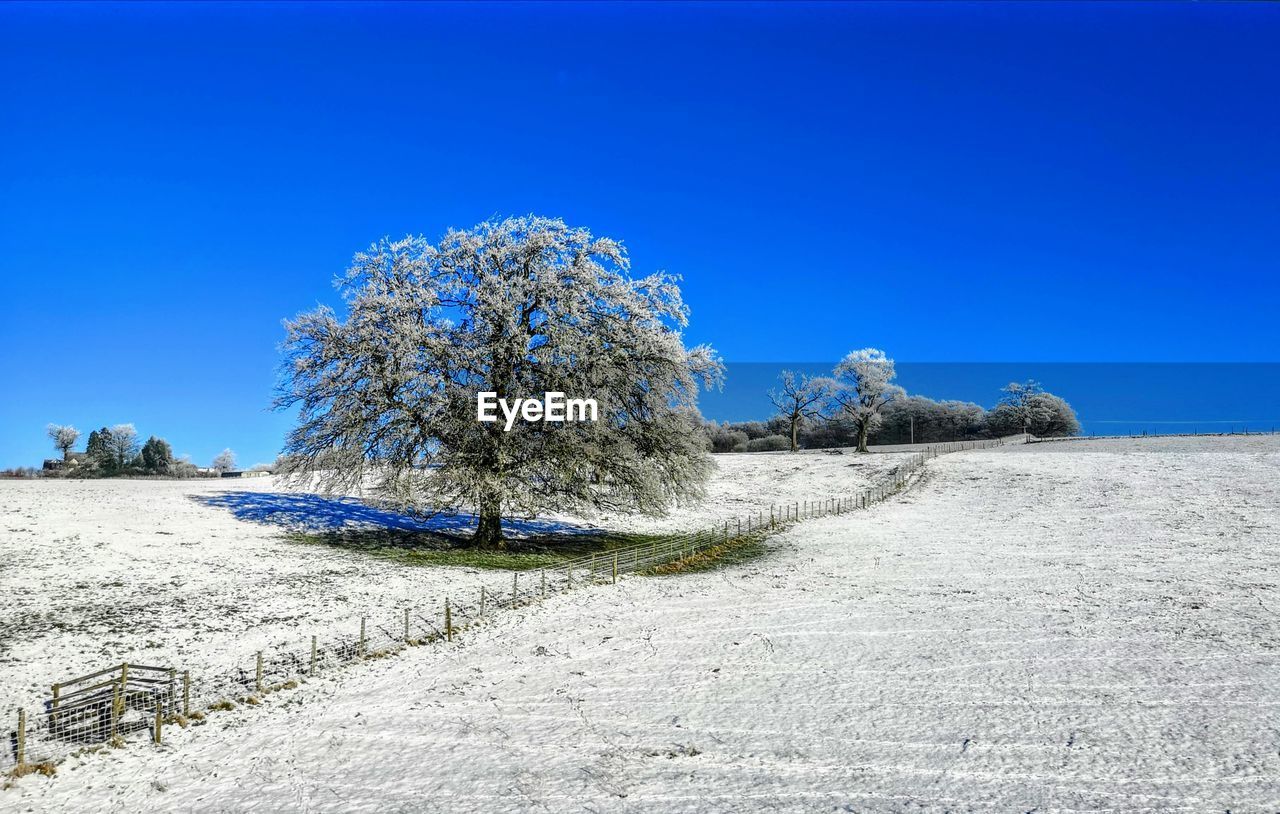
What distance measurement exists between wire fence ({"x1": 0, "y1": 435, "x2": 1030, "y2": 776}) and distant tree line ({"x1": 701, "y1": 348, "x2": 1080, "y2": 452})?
2192 inches

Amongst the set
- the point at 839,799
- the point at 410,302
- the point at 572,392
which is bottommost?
the point at 839,799

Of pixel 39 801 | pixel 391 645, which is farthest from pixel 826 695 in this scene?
pixel 39 801

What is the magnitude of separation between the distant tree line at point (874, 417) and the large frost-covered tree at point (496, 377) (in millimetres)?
48700

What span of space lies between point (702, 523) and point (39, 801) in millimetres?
33926

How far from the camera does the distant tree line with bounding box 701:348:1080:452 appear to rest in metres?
85.3

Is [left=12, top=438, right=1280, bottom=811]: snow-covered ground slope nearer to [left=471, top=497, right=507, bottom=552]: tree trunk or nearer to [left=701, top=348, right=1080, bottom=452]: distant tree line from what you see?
[left=471, top=497, right=507, bottom=552]: tree trunk

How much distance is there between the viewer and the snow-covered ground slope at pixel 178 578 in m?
16.7

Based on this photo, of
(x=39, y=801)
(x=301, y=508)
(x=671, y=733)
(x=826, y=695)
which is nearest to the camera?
(x=39, y=801)

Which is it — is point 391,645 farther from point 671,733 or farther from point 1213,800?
point 1213,800

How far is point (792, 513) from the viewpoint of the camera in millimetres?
45812

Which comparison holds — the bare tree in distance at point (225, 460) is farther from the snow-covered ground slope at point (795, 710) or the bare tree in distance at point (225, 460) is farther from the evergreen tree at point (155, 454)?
the snow-covered ground slope at point (795, 710)

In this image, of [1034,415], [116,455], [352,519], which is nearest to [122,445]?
[116,455]

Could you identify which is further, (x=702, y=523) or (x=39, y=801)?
(x=702, y=523)
